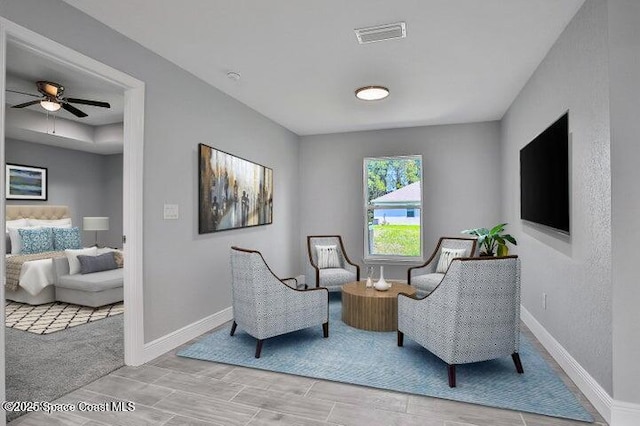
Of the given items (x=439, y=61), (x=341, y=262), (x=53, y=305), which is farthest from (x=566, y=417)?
(x=53, y=305)

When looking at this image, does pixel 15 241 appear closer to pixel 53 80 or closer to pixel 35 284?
pixel 35 284

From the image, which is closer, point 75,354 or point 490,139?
point 75,354

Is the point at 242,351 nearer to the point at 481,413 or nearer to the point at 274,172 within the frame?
the point at 481,413

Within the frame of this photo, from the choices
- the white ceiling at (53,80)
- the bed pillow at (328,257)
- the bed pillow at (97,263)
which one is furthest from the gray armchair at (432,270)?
the bed pillow at (97,263)

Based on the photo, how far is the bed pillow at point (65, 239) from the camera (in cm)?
554

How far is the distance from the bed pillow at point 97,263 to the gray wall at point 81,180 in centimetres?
233

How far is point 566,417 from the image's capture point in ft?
6.56

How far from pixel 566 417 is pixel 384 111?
366cm

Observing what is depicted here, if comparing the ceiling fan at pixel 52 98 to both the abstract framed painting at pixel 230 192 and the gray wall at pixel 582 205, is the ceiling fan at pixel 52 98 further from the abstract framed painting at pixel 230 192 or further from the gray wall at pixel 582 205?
the gray wall at pixel 582 205

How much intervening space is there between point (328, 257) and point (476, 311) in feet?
9.05

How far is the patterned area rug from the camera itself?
3.68 metres

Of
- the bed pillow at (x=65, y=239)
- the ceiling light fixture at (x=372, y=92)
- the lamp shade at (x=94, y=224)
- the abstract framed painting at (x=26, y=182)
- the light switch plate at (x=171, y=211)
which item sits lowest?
the bed pillow at (x=65, y=239)

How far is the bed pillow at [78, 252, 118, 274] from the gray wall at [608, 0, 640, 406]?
5425mm

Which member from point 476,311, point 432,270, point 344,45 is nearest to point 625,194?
point 476,311
